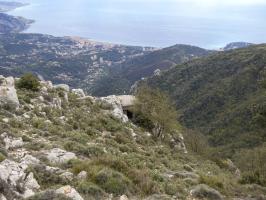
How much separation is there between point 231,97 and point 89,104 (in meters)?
87.7

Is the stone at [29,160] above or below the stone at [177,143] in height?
above

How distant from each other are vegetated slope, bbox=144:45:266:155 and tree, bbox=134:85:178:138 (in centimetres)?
3195

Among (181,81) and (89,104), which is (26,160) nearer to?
(89,104)

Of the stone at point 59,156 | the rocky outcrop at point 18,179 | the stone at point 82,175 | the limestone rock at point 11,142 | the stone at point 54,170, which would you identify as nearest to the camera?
the rocky outcrop at point 18,179

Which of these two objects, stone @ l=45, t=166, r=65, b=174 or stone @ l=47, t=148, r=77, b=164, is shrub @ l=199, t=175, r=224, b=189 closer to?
stone @ l=47, t=148, r=77, b=164

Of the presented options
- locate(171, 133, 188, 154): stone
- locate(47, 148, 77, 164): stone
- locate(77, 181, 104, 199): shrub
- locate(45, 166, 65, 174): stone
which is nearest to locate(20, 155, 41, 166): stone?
locate(45, 166, 65, 174): stone

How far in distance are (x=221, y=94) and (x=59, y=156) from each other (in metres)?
109

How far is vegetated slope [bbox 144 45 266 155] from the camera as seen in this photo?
9069cm

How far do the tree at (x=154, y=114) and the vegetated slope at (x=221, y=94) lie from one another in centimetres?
3195

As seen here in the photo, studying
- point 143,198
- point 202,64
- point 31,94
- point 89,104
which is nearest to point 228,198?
point 143,198

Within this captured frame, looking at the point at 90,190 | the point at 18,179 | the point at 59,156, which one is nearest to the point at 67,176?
the point at 90,190

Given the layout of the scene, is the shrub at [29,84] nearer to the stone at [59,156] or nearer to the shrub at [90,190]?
the stone at [59,156]

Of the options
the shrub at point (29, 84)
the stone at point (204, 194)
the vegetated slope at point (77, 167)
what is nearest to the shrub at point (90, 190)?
the vegetated slope at point (77, 167)

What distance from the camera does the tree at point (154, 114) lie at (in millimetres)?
39094
